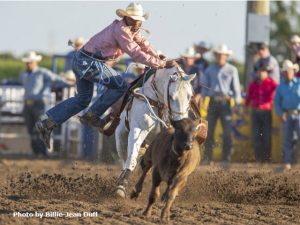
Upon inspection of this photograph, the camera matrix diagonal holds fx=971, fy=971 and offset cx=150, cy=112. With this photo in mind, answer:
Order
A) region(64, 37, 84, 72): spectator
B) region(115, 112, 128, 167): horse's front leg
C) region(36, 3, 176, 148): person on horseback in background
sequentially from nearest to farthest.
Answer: region(36, 3, 176, 148): person on horseback in background → region(115, 112, 128, 167): horse's front leg → region(64, 37, 84, 72): spectator

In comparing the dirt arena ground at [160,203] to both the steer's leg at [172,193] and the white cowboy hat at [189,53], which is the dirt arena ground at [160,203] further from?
the white cowboy hat at [189,53]

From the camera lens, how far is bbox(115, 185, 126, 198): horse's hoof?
9.84 metres

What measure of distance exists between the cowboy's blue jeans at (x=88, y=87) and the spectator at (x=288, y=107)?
4.71 metres

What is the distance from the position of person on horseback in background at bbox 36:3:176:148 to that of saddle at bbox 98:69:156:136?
0.08 m

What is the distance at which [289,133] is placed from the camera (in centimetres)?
1497

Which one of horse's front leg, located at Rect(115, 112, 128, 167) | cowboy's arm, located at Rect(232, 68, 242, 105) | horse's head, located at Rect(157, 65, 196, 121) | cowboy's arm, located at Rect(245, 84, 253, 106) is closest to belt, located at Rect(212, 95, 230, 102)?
cowboy's arm, located at Rect(232, 68, 242, 105)

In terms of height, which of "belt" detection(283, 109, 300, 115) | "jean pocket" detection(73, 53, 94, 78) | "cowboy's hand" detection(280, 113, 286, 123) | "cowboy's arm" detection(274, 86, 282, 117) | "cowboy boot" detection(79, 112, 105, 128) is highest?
"jean pocket" detection(73, 53, 94, 78)

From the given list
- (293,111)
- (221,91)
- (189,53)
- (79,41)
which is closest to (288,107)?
(293,111)

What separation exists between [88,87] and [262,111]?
17.8 ft

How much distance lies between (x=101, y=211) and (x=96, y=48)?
79.8 inches

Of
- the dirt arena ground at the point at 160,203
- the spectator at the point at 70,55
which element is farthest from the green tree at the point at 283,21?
the dirt arena ground at the point at 160,203

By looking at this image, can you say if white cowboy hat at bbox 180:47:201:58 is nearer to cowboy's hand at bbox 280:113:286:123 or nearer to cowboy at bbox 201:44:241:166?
cowboy at bbox 201:44:241:166

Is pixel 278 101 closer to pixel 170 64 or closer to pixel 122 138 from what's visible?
pixel 122 138

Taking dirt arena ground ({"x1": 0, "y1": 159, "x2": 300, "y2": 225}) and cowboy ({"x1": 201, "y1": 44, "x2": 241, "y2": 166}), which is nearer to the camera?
dirt arena ground ({"x1": 0, "y1": 159, "x2": 300, "y2": 225})
